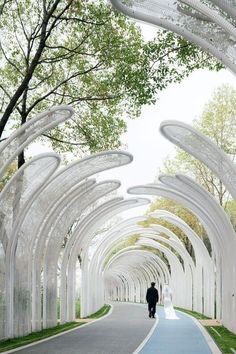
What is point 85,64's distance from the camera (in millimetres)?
20547

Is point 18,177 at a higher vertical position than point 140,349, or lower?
higher

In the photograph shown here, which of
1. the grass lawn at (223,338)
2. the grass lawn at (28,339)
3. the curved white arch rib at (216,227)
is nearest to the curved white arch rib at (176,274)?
the curved white arch rib at (216,227)

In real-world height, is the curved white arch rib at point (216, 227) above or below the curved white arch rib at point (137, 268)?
below

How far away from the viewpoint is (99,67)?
20344mm

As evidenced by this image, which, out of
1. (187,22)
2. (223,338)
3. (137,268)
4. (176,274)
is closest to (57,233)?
(223,338)

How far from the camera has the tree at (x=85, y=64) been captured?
A: 57.0ft

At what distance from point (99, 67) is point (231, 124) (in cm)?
1424

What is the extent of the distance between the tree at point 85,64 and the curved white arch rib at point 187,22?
5310 mm

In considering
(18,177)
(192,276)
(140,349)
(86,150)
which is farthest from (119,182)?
(192,276)

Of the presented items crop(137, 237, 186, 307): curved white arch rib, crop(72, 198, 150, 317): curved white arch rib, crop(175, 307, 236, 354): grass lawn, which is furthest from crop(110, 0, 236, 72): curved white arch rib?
crop(137, 237, 186, 307): curved white arch rib

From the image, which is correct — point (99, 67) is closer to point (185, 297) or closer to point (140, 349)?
point (140, 349)

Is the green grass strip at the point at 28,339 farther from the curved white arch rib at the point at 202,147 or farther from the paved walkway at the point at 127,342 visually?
the curved white arch rib at the point at 202,147

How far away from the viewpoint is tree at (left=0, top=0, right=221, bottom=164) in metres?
17.4

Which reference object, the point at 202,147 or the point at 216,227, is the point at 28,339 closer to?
the point at 202,147
